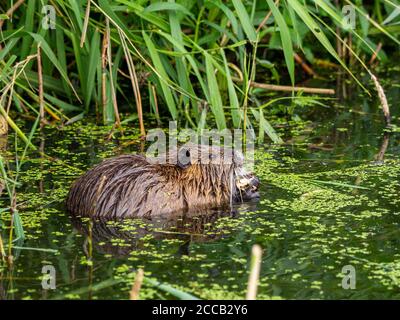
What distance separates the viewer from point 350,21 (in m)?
6.55

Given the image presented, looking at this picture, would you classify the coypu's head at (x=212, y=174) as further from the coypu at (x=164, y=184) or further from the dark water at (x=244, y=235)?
the dark water at (x=244, y=235)

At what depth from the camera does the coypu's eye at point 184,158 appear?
5203mm

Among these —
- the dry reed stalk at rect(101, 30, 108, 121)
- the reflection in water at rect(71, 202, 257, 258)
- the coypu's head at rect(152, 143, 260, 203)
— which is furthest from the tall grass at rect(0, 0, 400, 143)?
the reflection in water at rect(71, 202, 257, 258)

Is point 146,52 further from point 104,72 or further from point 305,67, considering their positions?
point 305,67

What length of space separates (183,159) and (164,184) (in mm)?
247

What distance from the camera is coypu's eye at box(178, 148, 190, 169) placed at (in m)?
5.20

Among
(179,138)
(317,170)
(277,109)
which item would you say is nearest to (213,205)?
(317,170)

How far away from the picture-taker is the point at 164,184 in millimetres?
5035

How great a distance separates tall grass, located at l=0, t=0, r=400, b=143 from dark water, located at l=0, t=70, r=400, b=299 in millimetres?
388

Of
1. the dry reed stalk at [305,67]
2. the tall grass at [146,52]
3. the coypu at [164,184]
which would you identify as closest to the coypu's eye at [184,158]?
the coypu at [164,184]

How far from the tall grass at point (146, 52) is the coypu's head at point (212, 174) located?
1.68 ft

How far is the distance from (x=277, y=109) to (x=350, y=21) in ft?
2.78

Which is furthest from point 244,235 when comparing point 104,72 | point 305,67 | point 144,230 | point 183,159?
point 305,67

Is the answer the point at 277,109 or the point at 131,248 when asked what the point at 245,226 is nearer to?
the point at 131,248
